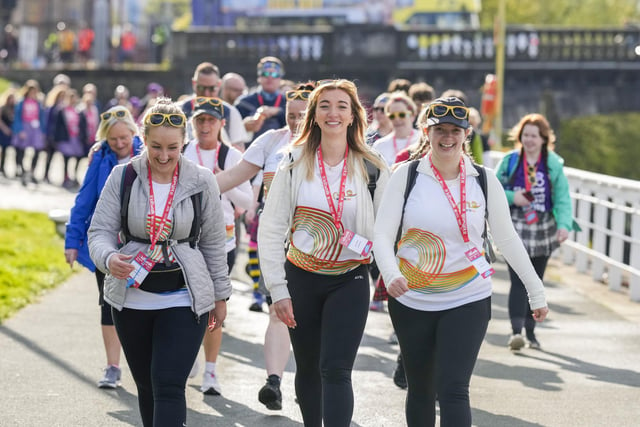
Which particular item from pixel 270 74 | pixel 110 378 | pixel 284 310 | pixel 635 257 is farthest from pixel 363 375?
pixel 635 257

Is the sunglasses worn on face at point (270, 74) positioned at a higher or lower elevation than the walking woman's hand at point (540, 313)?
higher

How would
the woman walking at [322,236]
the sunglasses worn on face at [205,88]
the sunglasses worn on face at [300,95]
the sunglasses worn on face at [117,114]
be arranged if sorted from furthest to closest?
1. the sunglasses worn on face at [205,88]
2. the sunglasses worn on face at [117,114]
3. the sunglasses worn on face at [300,95]
4. the woman walking at [322,236]

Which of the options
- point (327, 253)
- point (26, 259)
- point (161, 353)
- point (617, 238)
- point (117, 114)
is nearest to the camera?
point (161, 353)

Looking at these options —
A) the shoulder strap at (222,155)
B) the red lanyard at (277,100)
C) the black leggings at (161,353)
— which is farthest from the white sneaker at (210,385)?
the red lanyard at (277,100)

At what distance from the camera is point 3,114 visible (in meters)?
25.9

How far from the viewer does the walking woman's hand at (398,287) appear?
562 centimetres

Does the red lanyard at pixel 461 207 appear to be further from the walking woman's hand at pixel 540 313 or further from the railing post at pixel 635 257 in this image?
the railing post at pixel 635 257

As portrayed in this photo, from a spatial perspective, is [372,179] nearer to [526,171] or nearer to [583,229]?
[526,171]

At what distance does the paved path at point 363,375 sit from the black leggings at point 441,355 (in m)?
1.55

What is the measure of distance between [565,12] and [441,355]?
61404 mm

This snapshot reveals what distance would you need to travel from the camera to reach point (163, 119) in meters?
5.77

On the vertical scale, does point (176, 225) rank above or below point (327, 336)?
above

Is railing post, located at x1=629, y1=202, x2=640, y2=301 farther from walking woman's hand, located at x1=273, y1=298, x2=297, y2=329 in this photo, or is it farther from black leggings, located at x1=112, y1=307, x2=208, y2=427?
black leggings, located at x1=112, y1=307, x2=208, y2=427

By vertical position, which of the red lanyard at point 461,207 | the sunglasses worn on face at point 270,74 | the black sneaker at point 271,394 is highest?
the sunglasses worn on face at point 270,74
